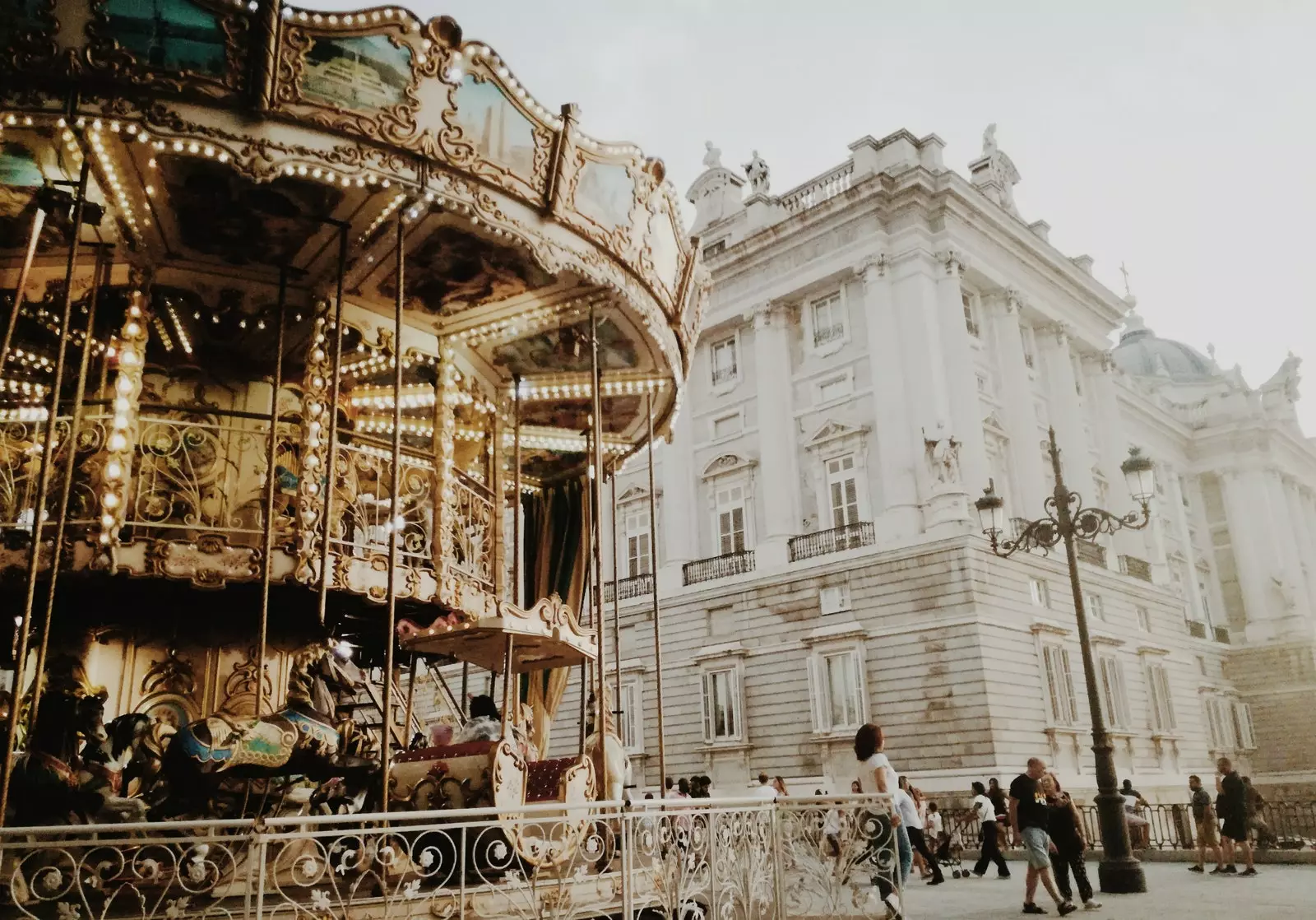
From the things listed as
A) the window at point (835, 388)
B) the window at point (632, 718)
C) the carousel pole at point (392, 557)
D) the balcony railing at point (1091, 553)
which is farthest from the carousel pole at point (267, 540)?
the balcony railing at point (1091, 553)

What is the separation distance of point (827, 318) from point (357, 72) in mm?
23216

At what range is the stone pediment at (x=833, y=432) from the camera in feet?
86.9

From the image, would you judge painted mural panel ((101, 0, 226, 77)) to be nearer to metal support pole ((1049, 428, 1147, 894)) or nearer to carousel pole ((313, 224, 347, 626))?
carousel pole ((313, 224, 347, 626))

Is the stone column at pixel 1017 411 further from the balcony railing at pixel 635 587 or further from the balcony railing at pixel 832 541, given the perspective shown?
the balcony railing at pixel 635 587

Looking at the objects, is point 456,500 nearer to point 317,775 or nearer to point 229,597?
point 229,597

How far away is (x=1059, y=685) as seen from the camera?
24.8 meters

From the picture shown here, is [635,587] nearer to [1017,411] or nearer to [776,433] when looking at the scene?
[776,433]

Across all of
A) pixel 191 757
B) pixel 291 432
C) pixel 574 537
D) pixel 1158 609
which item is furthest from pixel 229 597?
pixel 1158 609

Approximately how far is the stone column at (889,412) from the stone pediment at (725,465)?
4230mm

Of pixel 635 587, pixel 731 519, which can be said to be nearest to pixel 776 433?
pixel 731 519

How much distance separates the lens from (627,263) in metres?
8.36

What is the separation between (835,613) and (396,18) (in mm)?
21019

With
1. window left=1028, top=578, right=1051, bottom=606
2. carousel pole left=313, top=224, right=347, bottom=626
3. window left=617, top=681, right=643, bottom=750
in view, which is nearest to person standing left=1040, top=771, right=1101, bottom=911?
carousel pole left=313, top=224, right=347, bottom=626

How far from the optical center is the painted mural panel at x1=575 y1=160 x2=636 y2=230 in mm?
7719
